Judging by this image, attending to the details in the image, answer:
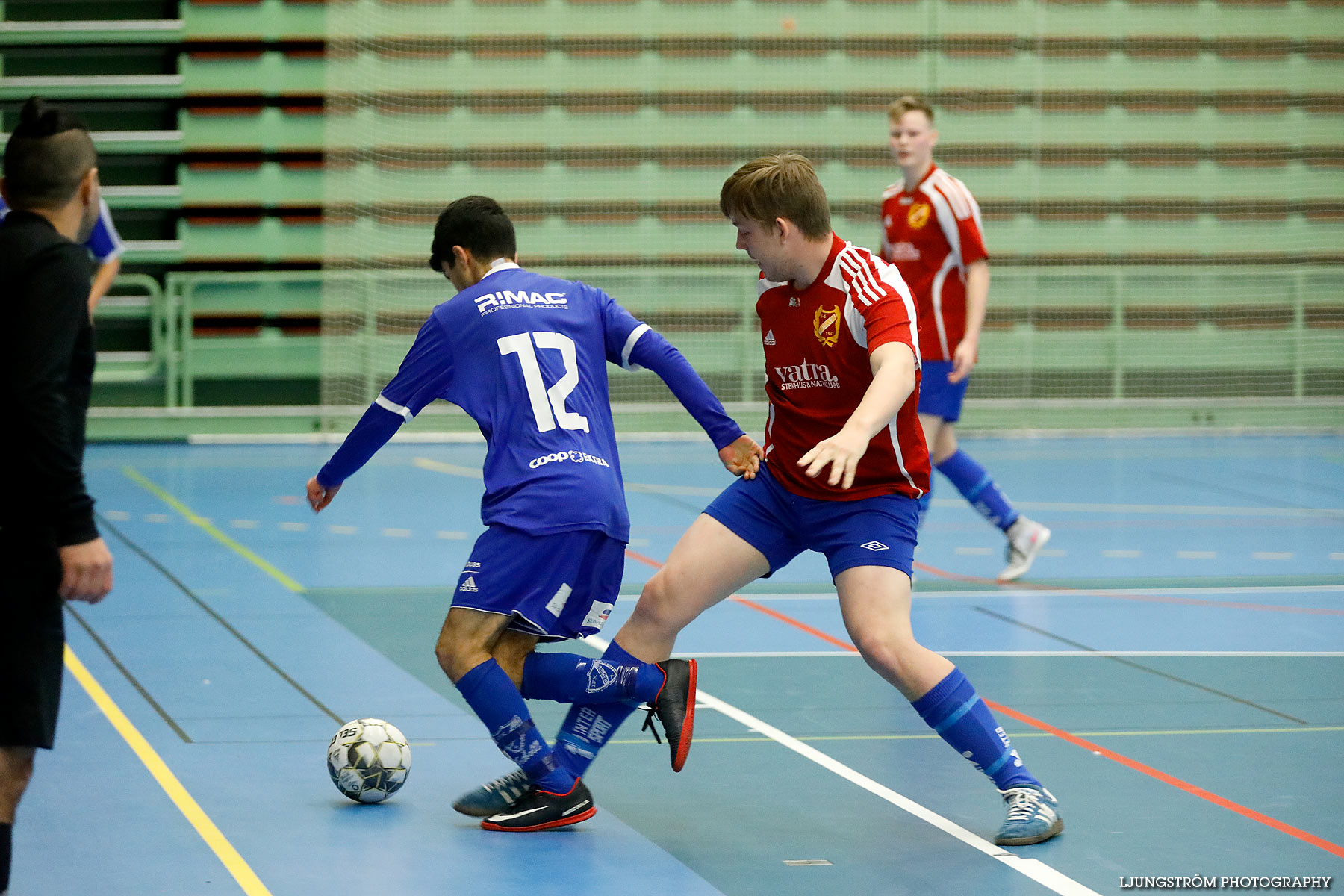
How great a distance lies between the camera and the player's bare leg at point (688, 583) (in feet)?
12.5

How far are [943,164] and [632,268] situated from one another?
3.28 meters

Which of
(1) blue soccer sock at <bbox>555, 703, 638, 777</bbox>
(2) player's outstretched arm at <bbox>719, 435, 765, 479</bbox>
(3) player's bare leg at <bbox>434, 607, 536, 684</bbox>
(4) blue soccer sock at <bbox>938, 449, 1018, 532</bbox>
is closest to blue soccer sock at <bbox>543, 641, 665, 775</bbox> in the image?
(1) blue soccer sock at <bbox>555, 703, 638, 777</bbox>

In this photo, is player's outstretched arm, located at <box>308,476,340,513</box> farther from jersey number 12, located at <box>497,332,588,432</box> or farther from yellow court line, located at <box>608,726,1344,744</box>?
yellow court line, located at <box>608,726,1344,744</box>

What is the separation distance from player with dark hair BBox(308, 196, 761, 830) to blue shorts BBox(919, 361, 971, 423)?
347 cm

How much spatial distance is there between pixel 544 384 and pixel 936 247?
3931 millimetres

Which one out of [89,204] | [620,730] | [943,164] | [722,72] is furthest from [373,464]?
[89,204]

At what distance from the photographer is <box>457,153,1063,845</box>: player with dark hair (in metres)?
3.63

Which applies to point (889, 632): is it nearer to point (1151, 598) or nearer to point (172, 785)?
point (172, 785)

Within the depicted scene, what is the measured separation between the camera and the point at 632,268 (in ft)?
48.3

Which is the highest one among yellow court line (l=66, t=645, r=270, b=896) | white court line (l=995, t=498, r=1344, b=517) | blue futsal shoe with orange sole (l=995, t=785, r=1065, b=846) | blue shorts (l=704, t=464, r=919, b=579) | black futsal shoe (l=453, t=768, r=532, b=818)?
blue shorts (l=704, t=464, r=919, b=579)

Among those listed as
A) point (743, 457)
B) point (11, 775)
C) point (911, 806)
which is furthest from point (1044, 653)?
point (11, 775)

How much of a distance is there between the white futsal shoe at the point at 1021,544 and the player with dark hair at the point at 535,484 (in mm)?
3811

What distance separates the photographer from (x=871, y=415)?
3.37m

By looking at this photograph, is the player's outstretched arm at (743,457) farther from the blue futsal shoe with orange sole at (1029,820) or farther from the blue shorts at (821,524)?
the blue futsal shoe with orange sole at (1029,820)
